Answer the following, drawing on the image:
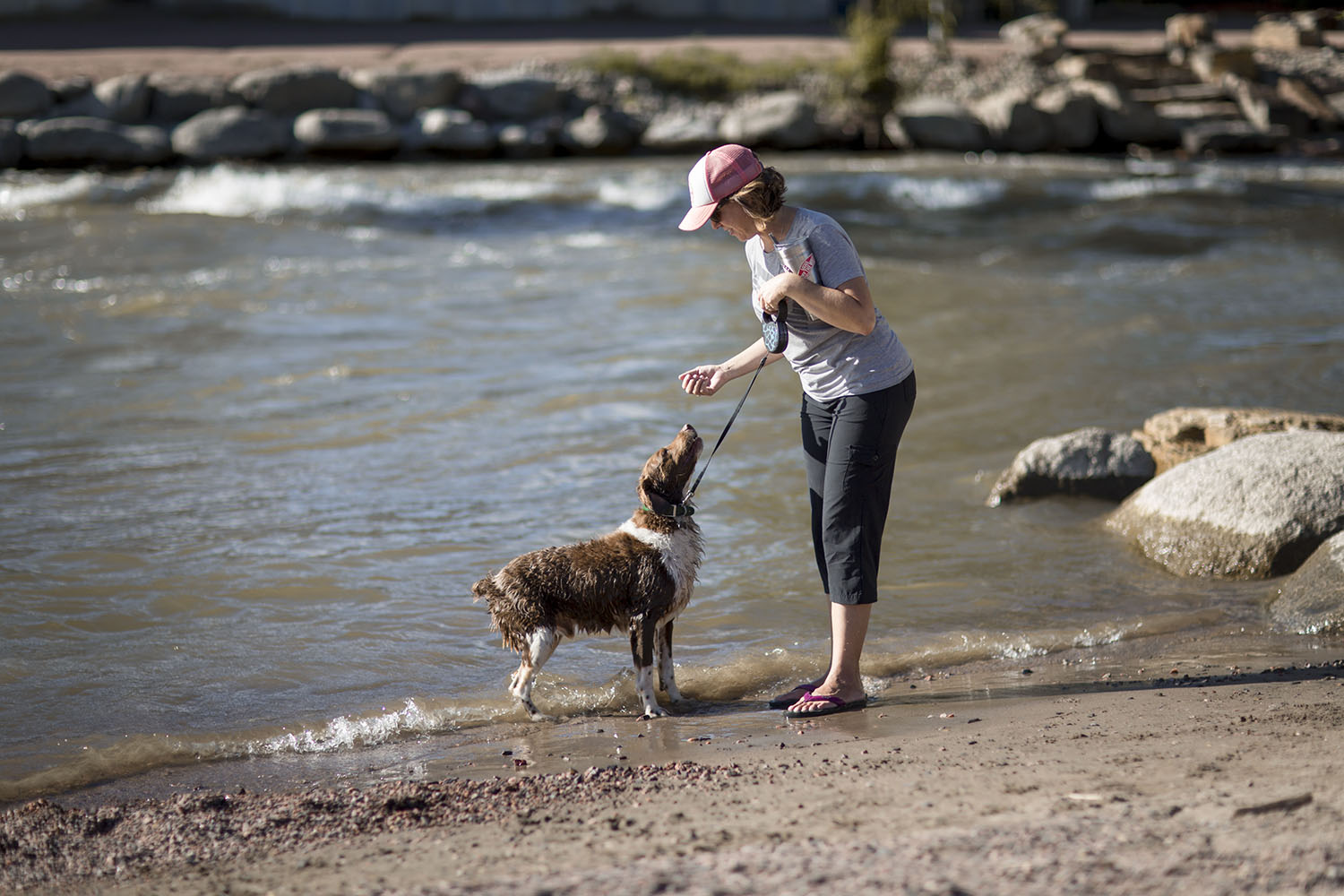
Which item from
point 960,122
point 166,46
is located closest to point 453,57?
point 166,46

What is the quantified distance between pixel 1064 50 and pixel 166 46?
2085 cm

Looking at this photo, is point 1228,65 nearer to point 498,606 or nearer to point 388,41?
point 388,41

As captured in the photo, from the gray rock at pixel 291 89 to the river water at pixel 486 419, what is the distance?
11.7 ft

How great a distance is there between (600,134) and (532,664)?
21546 millimetres

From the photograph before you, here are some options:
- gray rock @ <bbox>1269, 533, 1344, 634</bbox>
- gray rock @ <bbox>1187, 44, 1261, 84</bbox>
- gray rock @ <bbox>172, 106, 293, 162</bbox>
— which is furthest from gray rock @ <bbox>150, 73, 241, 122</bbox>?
gray rock @ <bbox>1269, 533, 1344, 634</bbox>

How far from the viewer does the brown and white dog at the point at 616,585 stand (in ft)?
17.1

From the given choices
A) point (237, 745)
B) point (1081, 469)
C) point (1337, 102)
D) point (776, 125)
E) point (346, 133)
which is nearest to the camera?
point (237, 745)

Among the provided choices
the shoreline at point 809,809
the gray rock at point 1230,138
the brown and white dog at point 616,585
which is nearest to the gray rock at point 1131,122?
the gray rock at point 1230,138

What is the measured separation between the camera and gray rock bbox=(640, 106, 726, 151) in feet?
82.6

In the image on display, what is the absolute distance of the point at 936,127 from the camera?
25.5m

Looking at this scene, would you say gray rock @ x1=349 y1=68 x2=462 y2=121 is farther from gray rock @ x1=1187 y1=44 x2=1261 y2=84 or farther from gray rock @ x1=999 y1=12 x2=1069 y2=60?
gray rock @ x1=1187 y1=44 x2=1261 y2=84

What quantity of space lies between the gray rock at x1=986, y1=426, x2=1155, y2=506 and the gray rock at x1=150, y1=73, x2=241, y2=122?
71.1 ft

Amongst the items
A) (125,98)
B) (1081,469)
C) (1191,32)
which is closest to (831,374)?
(1081,469)

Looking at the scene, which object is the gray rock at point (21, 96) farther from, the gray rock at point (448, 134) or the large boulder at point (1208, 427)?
the large boulder at point (1208, 427)
